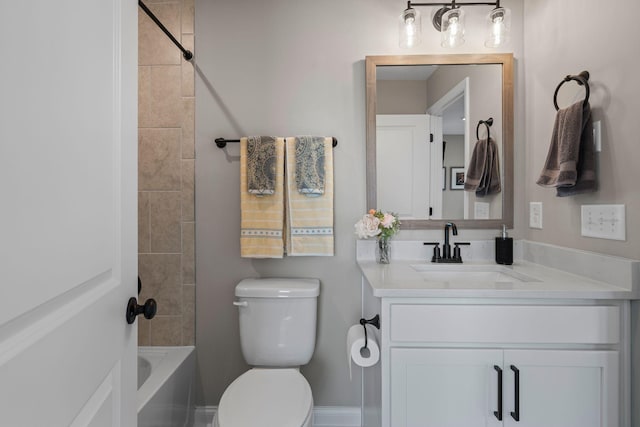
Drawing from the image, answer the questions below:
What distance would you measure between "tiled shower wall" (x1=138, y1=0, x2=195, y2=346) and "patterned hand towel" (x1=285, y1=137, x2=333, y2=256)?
0.55 metres

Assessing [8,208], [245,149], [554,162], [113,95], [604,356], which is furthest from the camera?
[245,149]

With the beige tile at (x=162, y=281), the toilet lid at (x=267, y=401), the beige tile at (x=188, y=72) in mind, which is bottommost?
the toilet lid at (x=267, y=401)

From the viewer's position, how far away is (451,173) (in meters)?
1.74

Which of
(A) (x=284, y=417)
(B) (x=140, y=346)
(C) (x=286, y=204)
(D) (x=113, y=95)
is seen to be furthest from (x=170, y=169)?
(A) (x=284, y=417)

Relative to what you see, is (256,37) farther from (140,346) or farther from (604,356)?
(604,356)

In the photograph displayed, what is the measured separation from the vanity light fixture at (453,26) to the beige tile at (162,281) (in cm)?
166

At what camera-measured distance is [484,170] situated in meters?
1.75

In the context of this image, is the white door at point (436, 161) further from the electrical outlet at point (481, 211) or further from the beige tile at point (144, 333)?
the beige tile at point (144, 333)

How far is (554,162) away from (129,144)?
5.10 feet

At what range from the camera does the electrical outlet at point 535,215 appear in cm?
163

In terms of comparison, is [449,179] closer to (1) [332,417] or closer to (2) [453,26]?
(2) [453,26]

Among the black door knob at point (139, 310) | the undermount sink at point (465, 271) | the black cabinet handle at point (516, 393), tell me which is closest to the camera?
the black door knob at point (139, 310)

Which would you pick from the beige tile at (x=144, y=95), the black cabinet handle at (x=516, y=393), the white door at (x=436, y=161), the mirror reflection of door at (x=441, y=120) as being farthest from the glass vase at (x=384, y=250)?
the beige tile at (x=144, y=95)

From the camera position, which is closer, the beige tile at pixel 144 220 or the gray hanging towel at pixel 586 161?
the gray hanging towel at pixel 586 161
